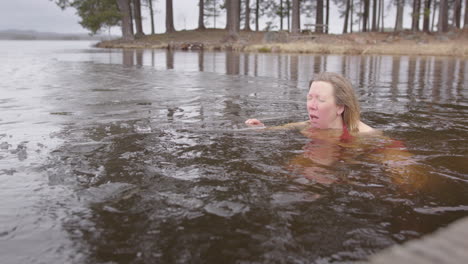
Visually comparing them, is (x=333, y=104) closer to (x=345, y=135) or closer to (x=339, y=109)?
(x=339, y=109)

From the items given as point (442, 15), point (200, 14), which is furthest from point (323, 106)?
point (200, 14)

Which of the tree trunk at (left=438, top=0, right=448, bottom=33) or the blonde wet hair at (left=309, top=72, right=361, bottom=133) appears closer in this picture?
the blonde wet hair at (left=309, top=72, right=361, bottom=133)

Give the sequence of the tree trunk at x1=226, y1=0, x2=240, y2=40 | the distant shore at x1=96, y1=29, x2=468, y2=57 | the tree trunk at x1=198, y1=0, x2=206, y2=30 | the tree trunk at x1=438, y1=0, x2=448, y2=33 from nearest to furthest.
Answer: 1. the distant shore at x1=96, y1=29, x2=468, y2=57
2. the tree trunk at x1=438, y1=0, x2=448, y2=33
3. the tree trunk at x1=226, y1=0, x2=240, y2=40
4. the tree trunk at x1=198, y1=0, x2=206, y2=30

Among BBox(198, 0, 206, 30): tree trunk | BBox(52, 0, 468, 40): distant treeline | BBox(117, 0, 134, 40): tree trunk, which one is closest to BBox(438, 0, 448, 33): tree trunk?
BBox(52, 0, 468, 40): distant treeline

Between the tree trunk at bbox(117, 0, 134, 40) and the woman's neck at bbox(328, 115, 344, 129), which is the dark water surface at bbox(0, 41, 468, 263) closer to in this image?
the woman's neck at bbox(328, 115, 344, 129)

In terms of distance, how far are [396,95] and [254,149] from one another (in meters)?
4.82

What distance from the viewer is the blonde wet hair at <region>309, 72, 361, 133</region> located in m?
4.11

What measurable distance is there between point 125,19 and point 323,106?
36.9m

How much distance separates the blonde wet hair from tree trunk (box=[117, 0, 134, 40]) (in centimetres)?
3565

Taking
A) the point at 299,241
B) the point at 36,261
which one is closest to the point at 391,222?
the point at 299,241

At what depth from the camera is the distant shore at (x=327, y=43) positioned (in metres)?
25.1

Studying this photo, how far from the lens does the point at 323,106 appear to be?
13.7 feet

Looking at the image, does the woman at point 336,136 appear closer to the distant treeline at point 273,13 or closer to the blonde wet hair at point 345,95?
the blonde wet hair at point 345,95

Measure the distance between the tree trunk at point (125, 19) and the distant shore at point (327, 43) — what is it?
0.85 meters
